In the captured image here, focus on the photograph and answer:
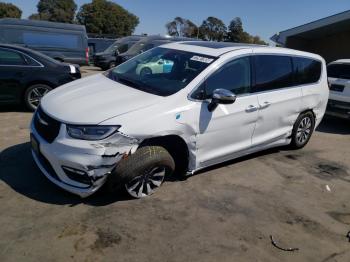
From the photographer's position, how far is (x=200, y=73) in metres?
4.63

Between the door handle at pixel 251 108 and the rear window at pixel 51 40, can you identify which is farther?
the rear window at pixel 51 40

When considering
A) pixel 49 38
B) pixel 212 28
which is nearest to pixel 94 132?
pixel 49 38

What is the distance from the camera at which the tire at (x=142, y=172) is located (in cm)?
399

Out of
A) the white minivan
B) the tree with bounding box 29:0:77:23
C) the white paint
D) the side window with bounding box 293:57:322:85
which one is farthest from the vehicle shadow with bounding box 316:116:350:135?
the tree with bounding box 29:0:77:23

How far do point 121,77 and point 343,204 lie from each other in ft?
10.6

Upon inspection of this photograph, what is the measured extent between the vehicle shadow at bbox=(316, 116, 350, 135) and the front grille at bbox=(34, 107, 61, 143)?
247 inches

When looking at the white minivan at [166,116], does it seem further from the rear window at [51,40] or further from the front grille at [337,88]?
the rear window at [51,40]

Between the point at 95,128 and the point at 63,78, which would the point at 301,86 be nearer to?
the point at 95,128

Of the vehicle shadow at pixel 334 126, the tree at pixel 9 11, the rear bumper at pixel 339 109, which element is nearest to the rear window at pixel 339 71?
the rear bumper at pixel 339 109

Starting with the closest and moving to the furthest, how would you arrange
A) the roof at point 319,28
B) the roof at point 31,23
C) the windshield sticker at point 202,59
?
the windshield sticker at point 202,59
the roof at point 319,28
the roof at point 31,23

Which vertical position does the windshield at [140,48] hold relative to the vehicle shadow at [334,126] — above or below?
above

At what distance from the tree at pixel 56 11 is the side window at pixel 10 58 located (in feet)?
236

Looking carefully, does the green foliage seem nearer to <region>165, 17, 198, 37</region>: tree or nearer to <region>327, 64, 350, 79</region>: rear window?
<region>165, 17, 198, 37</region>: tree

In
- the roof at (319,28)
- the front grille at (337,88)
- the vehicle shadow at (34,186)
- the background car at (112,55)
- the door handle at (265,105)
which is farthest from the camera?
the background car at (112,55)
